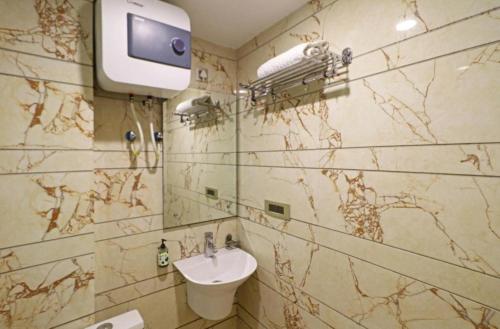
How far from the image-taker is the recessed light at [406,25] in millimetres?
870

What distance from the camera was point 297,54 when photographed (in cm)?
110

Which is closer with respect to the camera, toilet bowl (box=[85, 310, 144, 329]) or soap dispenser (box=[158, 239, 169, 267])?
toilet bowl (box=[85, 310, 144, 329])

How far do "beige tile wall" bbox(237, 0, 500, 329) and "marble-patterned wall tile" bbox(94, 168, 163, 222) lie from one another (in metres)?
0.78

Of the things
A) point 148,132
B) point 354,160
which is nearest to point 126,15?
point 148,132

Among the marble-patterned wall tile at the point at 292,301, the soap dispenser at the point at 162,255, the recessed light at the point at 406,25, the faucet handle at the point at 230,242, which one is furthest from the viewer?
the faucet handle at the point at 230,242

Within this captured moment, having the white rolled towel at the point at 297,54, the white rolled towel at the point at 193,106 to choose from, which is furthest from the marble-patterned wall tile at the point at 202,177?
the white rolled towel at the point at 297,54

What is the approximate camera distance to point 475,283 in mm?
748

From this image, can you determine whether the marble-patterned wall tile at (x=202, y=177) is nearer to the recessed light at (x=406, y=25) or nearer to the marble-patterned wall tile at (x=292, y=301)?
the marble-patterned wall tile at (x=292, y=301)

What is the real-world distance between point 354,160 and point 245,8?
108cm

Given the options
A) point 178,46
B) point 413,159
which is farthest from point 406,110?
point 178,46

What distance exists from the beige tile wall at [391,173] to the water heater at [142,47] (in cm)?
63

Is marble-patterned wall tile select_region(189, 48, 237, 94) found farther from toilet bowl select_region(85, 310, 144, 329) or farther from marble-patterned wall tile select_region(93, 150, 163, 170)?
toilet bowl select_region(85, 310, 144, 329)

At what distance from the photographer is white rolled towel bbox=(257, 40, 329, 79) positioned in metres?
1.05

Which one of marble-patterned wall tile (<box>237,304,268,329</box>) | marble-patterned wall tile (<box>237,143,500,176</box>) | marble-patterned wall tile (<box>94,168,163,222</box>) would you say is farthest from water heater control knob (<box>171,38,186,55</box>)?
marble-patterned wall tile (<box>237,304,268,329</box>)
